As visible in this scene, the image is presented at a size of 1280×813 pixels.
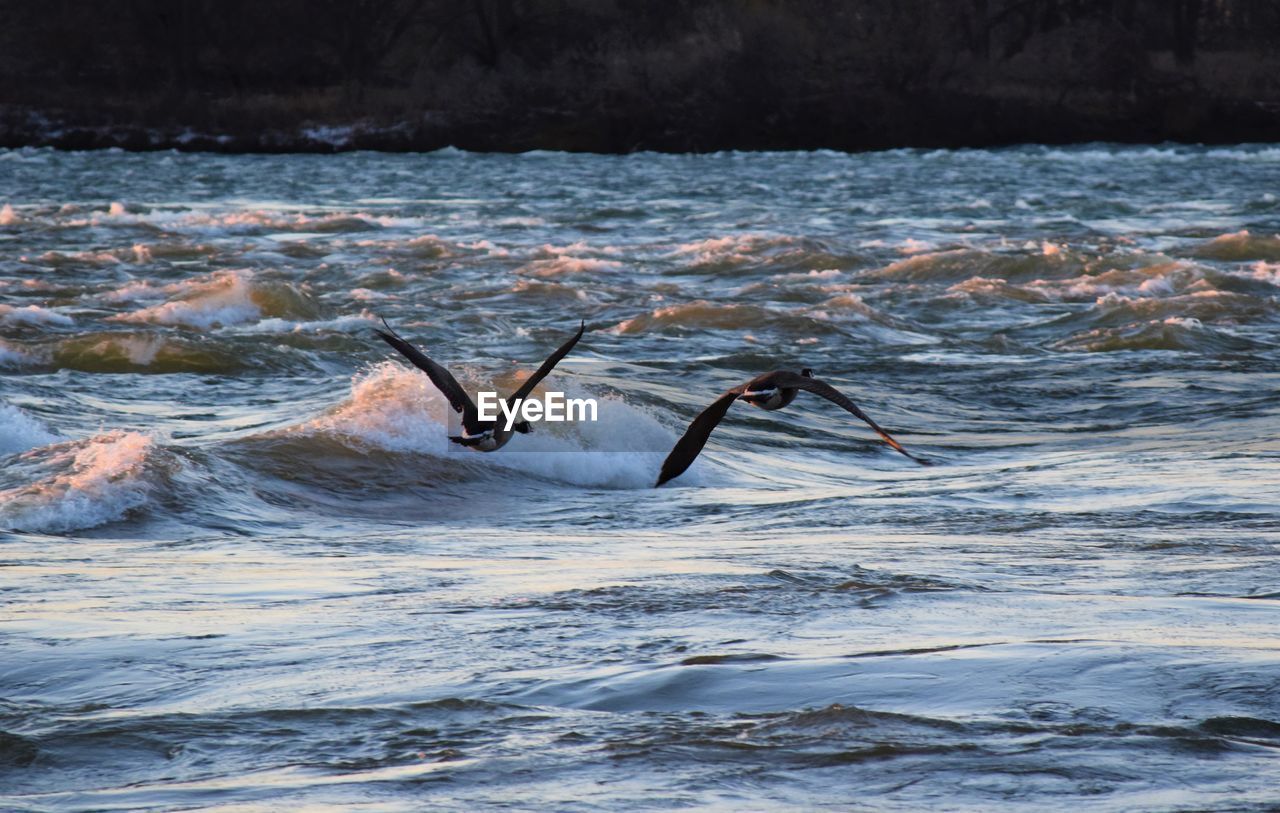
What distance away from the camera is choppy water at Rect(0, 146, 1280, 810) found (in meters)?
5.09

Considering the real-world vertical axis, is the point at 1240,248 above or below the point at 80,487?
below

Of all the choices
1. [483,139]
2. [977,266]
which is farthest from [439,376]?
[483,139]

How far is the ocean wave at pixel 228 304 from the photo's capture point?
55.1ft

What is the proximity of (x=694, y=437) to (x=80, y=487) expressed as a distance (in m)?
3.03

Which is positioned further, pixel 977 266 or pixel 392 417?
pixel 977 266

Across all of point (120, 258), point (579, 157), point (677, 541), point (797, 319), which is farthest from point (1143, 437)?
point (579, 157)

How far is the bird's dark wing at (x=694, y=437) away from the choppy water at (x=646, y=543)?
371mm

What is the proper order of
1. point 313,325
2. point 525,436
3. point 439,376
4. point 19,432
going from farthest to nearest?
point 313,325, point 525,436, point 19,432, point 439,376

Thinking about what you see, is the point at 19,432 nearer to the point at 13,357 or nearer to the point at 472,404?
the point at 472,404

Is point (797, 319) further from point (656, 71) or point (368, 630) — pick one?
point (656, 71)

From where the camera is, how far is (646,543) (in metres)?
8.44

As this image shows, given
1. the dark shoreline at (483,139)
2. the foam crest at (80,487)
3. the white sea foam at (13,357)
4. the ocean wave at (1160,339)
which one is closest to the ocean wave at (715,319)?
the ocean wave at (1160,339)

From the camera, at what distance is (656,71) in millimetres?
65500

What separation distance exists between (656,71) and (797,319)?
49451 mm
